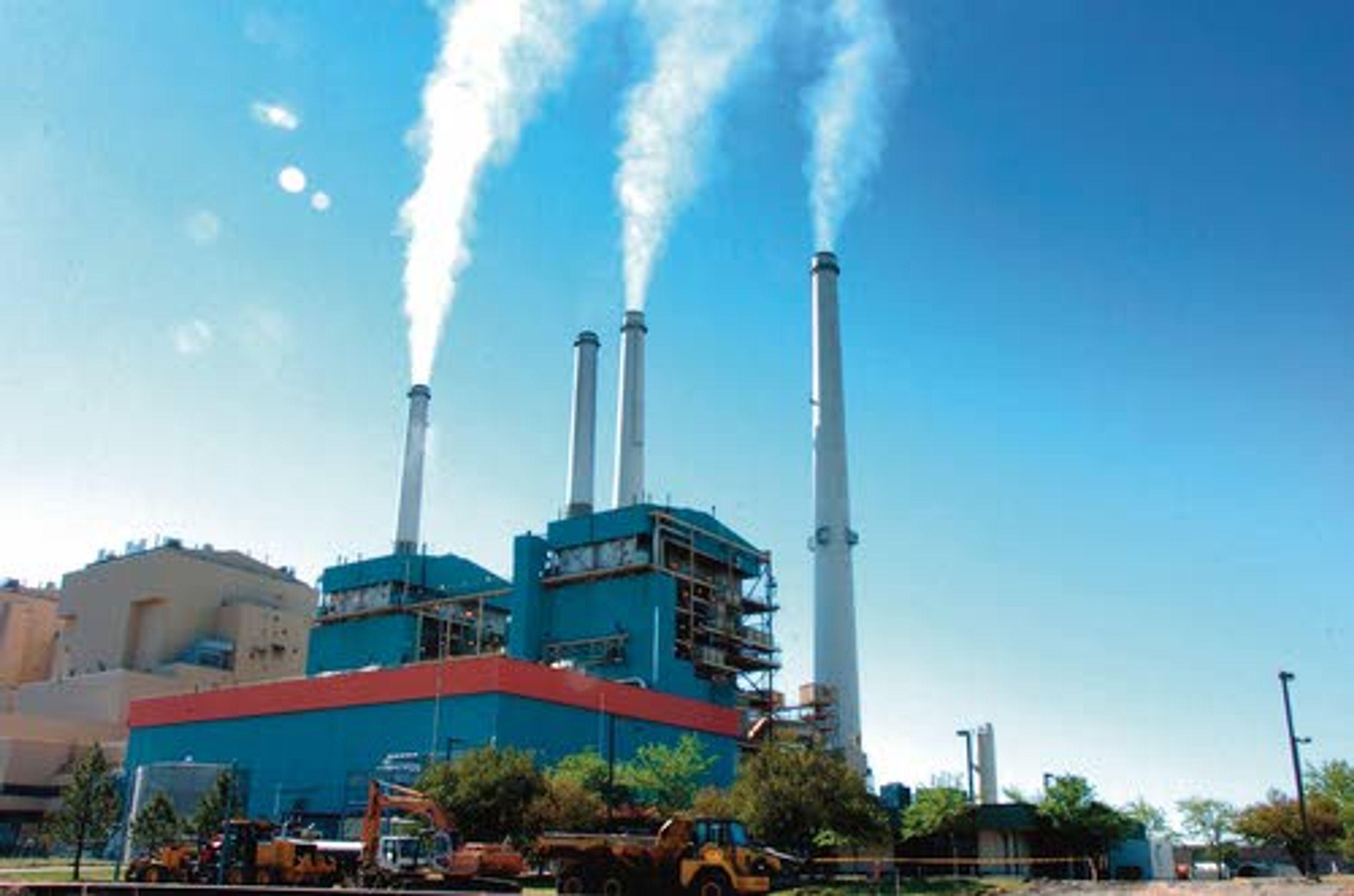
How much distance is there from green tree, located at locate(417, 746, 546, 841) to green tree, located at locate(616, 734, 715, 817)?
6.32 meters

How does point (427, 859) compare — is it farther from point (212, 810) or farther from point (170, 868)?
point (212, 810)

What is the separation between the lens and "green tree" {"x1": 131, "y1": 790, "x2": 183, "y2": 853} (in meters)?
43.4

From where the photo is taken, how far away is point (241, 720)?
63.8 m

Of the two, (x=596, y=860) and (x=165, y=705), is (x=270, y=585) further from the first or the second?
(x=596, y=860)

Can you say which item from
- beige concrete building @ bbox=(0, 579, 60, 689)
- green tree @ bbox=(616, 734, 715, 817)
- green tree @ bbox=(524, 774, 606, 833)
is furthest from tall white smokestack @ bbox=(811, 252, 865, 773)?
beige concrete building @ bbox=(0, 579, 60, 689)

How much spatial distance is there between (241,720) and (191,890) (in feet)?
135

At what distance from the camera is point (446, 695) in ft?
180

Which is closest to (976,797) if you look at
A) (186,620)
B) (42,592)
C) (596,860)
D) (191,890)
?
(596,860)

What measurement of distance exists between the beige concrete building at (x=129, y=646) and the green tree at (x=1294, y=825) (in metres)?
69.6

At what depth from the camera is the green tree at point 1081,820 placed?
44.5 metres

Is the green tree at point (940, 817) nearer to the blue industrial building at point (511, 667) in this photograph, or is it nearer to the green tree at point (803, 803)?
the green tree at point (803, 803)

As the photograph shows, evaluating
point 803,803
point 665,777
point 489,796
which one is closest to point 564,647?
point 665,777

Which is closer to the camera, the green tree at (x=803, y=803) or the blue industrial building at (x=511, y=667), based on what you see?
the green tree at (x=803, y=803)

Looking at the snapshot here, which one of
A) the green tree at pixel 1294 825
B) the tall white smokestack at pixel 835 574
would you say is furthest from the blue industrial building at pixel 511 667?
the green tree at pixel 1294 825
